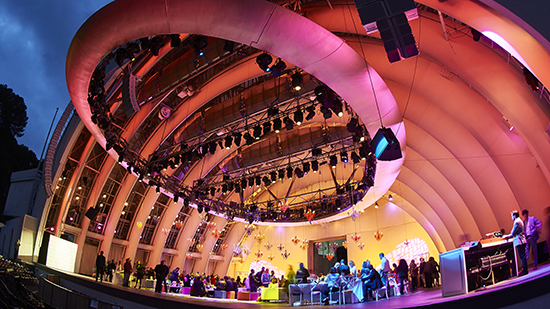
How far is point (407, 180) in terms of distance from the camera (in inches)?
774

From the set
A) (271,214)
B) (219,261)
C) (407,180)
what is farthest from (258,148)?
(219,261)

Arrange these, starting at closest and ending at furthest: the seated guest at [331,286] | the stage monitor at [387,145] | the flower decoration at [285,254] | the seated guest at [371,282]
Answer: the stage monitor at [387,145]
the seated guest at [371,282]
the seated guest at [331,286]
the flower decoration at [285,254]

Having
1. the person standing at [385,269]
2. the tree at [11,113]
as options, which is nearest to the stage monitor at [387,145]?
the person standing at [385,269]

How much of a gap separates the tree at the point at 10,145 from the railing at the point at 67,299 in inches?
1052

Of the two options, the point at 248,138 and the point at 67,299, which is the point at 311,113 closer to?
the point at 248,138

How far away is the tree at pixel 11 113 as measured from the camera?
36.4m

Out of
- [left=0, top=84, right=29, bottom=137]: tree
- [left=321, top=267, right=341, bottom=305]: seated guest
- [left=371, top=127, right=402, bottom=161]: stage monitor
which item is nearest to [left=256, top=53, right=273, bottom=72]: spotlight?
[left=371, top=127, right=402, bottom=161]: stage monitor

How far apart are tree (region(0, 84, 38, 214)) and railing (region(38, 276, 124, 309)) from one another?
2671 cm

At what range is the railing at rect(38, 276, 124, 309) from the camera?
264 inches

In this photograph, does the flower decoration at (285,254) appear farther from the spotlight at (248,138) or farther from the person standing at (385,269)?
the person standing at (385,269)

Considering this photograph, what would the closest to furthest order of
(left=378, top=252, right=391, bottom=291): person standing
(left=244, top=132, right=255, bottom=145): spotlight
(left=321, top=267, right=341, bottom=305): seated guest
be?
(left=321, top=267, right=341, bottom=305): seated guest, (left=378, top=252, right=391, bottom=291): person standing, (left=244, top=132, right=255, bottom=145): spotlight

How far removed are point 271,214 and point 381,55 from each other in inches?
560

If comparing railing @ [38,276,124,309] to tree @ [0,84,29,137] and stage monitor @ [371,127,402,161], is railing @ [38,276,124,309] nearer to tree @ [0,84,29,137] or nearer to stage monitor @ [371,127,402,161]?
stage monitor @ [371,127,402,161]

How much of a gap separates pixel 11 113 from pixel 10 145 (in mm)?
6184
